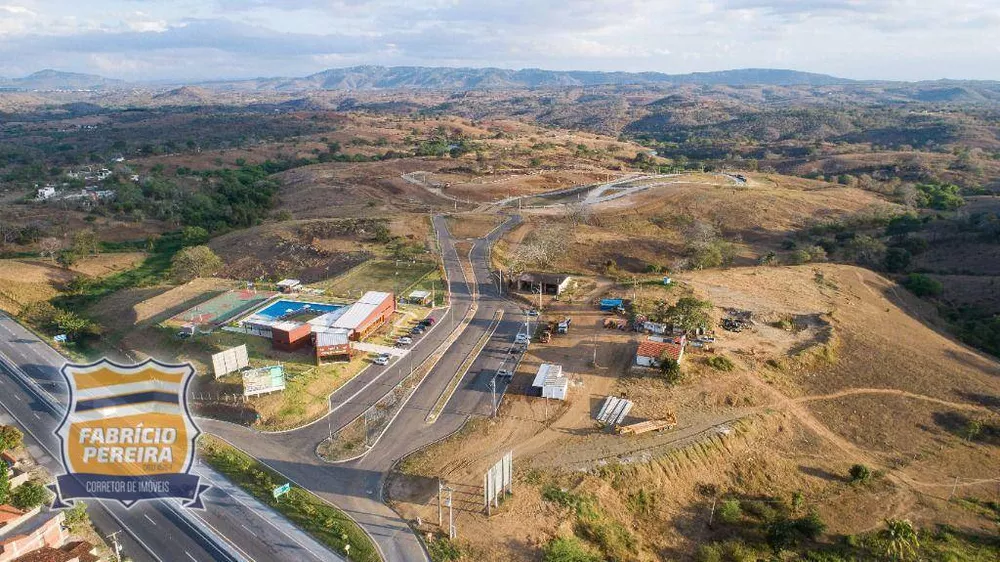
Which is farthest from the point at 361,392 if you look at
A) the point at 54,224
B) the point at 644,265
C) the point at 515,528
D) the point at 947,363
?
the point at 54,224

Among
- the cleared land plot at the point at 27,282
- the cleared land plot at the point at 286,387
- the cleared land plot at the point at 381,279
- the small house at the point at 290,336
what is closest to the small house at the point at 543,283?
the cleared land plot at the point at 381,279

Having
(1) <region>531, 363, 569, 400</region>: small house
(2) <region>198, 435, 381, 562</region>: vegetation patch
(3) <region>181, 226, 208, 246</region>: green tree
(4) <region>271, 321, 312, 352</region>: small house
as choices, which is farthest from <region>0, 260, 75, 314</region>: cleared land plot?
(1) <region>531, 363, 569, 400</region>: small house

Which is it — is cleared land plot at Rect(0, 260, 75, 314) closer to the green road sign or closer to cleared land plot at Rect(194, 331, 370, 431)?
cleared land plot at Rect(194, 331, 370, 431)

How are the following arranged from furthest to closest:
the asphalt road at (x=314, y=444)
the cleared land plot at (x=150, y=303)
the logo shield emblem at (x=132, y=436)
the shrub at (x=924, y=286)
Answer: the shrub at (x=924, y=286), the cleared land plot at (x=150, y=303), the asphalt road at (x=314, y=444), the logo shield emblem at (x=132, y=436)

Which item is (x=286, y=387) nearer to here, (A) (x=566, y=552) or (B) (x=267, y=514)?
(B) (x=267, y=514)

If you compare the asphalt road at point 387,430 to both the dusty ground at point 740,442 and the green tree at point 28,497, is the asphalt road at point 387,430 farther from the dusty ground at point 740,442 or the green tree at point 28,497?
the green tree at point 28,497
